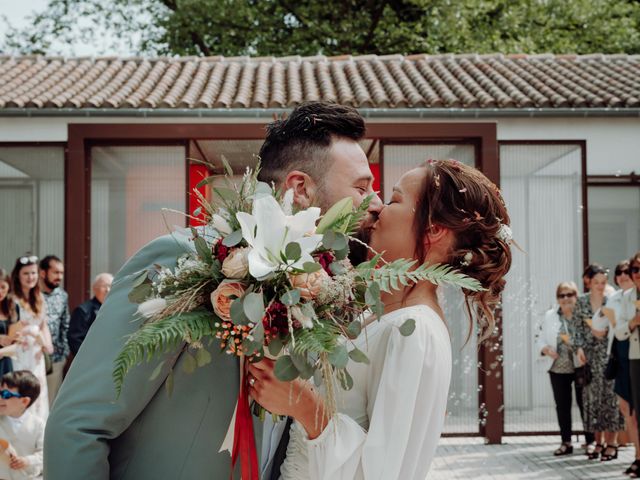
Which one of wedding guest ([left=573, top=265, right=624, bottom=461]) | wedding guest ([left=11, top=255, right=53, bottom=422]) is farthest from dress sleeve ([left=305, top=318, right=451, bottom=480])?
wedding guest ([left=573, top=265, right=624, bottom=461])

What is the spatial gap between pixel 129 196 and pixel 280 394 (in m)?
9.65

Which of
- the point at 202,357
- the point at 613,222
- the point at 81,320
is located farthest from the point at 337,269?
the point at 613,222

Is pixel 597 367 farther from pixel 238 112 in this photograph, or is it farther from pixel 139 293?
pixel 139 293

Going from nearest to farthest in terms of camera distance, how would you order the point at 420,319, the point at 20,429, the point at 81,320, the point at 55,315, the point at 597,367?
1. the point at 420,319
2. the point at 20,429
3. the point at 81,320
4. the point at 55,315
5. the point at 597,367

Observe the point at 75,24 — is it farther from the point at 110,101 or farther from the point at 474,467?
the point at 474,467

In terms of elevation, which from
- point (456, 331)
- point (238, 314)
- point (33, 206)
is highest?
point (33, 206)

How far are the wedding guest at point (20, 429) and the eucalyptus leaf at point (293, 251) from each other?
471 centimetres

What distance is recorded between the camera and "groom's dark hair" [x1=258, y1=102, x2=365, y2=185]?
296 centimetres

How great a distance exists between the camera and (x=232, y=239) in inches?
84.9

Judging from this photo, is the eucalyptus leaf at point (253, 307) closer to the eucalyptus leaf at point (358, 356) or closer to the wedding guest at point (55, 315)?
the eucalyptus leaf at point (358, 356)

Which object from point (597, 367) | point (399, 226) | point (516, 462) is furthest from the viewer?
point (597, 367)

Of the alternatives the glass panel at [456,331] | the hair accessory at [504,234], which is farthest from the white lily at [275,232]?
the glass panel at [456,331]

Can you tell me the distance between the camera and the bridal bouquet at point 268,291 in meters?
2.07

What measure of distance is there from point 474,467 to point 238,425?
7.96 m
